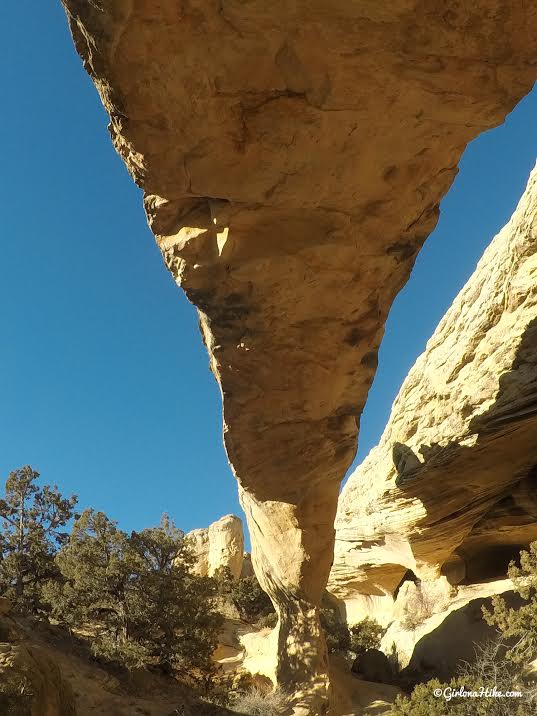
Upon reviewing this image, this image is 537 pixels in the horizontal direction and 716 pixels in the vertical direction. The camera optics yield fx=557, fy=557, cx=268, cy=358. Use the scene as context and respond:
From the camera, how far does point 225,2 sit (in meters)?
4.52

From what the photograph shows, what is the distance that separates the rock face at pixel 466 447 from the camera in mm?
12914

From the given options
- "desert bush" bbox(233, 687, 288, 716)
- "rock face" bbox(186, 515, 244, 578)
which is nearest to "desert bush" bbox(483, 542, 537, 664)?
"desert bush" bbox(233, 687, 288, 716)

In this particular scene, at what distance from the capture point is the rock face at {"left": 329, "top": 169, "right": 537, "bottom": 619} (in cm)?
1291

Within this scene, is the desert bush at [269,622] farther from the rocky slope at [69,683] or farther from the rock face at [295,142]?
the rock face at [295,142]

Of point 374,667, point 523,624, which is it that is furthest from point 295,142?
point 374,667

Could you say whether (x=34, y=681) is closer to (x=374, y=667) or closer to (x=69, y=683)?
(x=69, y=683)

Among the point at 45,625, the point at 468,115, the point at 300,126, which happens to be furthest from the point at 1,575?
the point at 468,115

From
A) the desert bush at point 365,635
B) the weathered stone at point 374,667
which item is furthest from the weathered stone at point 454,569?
the desert bush at point 365,635

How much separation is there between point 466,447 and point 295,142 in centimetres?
1012

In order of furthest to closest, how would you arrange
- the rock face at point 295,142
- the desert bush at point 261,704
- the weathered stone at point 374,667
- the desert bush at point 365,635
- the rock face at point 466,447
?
the desert bush at point 365,635 → the weathered stone at point 374,667 → the rock face at point 466,447 → the desert bush at point 261,704 → the rock face at point 295,142

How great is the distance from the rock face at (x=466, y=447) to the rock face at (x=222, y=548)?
9246 millimetres

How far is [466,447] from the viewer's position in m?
13.6

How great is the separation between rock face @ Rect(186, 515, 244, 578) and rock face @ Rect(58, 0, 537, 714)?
1969 centimetres

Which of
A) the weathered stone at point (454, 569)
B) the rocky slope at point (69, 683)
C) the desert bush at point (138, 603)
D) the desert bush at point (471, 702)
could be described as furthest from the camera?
the weathered stone at point (454, 569)
